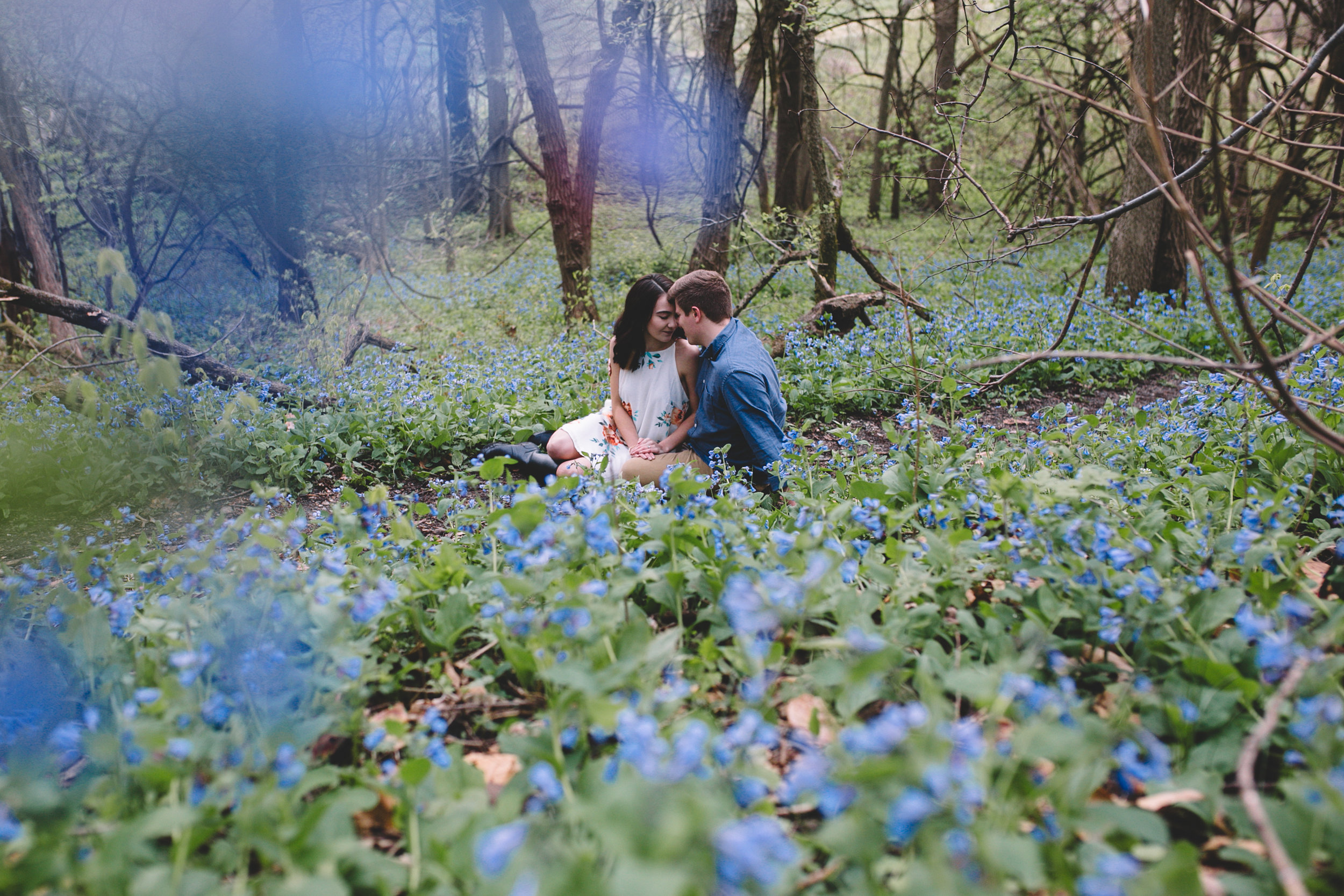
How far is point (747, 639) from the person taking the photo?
3.65 ft

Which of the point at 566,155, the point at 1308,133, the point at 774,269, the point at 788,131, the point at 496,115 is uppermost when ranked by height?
the point at 496,115

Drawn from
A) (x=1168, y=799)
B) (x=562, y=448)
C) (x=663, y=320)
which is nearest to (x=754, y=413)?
(x=663, y=320)

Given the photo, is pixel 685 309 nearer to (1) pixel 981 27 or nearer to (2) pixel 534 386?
(2) pixel 534 386

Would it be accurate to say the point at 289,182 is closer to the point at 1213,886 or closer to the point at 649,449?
the point at 649,449

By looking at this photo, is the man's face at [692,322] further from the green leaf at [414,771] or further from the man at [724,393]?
the green leaf at [414,771]

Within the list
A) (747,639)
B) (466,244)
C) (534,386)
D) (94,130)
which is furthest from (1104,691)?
(466,244)

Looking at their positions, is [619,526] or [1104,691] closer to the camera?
[1104,691]

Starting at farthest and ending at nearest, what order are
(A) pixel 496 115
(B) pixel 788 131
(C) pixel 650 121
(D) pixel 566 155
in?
(A) pixel 496 115, (C) pixel 650 121, (B) pixel 788 131, (D) pixel 566 155

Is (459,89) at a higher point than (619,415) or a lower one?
higher

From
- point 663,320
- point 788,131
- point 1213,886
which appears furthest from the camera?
point 788,131

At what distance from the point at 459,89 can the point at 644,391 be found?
10.5 metres

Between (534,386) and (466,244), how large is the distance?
1003cm

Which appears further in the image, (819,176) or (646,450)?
(819,176)

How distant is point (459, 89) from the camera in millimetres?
12297
